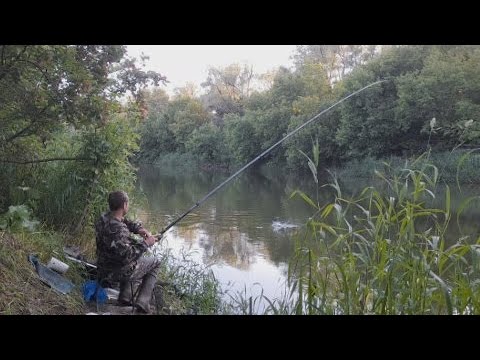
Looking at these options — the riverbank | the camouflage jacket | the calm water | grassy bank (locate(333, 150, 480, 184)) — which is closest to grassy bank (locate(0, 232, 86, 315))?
the riverbank

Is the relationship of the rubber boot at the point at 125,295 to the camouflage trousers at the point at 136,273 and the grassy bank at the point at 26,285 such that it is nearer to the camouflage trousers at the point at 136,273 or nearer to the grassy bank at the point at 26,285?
the camouflage trousers at the point at 136,273

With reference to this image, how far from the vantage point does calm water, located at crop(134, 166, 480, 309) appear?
7966 mm

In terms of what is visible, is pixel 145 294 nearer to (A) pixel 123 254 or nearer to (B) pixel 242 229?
(A) pixel 123 254

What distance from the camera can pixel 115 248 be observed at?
148 inches

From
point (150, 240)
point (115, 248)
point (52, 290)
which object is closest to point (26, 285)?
point (52, 290)

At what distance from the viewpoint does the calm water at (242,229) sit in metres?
7.97

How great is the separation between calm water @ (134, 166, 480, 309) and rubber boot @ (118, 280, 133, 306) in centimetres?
102

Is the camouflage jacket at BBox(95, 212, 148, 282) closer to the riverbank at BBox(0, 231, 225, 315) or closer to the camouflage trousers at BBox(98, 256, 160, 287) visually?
the camouflage trousers at BBox(98, 256, 160, 287)

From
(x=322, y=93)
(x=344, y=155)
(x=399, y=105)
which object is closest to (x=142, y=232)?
(x=399, y=105)

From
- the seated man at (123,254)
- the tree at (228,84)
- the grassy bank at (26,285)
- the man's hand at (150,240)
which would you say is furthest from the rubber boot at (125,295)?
the tree at (228,84)

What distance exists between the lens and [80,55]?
5.57 m
